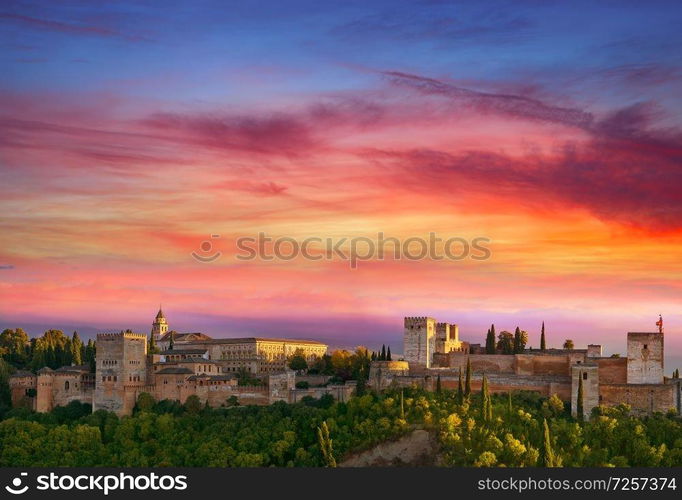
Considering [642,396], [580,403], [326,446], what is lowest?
[326,446]

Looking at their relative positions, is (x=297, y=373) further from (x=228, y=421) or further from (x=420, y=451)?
(x=420, y=451)

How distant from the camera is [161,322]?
314ft

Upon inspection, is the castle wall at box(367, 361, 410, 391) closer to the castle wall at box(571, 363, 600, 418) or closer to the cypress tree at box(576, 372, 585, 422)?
the castle wall at box(571, 363, 600, 418)

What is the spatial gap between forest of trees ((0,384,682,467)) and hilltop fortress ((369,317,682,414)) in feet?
2.98

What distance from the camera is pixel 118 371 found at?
2516 inches

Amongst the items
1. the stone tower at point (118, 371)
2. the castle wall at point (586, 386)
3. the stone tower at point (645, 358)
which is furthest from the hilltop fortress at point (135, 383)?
the stone tower at point (645, 358)

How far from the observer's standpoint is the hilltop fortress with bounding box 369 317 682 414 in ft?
185

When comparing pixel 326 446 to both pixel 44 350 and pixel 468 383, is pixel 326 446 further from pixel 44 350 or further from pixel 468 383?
pixel 44 350

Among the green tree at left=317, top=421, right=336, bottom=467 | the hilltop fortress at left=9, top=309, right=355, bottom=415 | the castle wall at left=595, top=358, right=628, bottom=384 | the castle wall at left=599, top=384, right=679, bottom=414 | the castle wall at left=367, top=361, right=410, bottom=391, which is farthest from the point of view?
the hilltop fortress at left=9, top=309, right=355, bottom=415

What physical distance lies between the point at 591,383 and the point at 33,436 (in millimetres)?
25601

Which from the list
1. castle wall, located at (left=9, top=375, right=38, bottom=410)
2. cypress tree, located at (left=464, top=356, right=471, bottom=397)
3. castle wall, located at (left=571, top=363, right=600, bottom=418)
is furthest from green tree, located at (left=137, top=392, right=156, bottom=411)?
castle wall, located at (left=571, top=363, right=600, bottom=418)

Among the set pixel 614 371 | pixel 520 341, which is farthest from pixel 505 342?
pixel 614 371

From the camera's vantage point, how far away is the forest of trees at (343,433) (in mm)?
51438

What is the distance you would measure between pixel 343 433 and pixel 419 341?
41.7 ft
